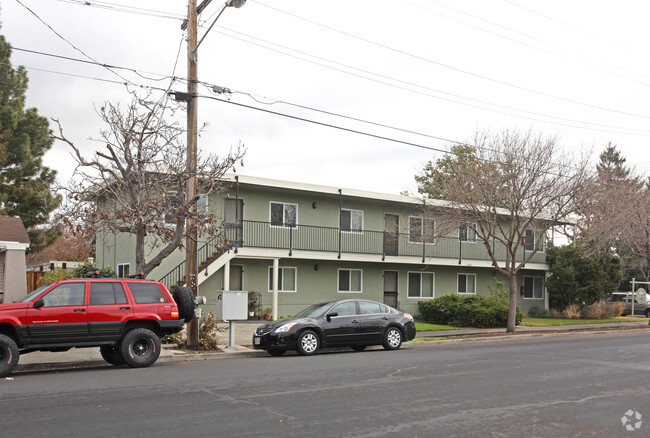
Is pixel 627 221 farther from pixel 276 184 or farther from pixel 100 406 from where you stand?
pixel 100 406

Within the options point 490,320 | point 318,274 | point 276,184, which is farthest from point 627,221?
point 276,184

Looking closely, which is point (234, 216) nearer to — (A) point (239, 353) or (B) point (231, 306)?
(B) point (231, 306)

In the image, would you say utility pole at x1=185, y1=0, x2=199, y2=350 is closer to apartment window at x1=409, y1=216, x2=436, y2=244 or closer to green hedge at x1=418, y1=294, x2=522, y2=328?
apartment window at x1=409, y1=216, x2=436, y2=244

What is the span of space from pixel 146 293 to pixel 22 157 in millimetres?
21768

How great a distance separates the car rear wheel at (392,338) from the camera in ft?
55.8

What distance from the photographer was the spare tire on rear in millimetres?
14125

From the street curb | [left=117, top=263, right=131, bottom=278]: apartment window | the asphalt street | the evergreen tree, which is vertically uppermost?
the evergreen tree

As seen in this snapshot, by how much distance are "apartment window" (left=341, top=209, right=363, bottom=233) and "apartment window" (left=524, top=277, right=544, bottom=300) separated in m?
12.3

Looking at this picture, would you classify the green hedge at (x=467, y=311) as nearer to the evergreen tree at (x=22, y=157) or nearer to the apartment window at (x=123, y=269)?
the apartment window at (x=123, y=269)

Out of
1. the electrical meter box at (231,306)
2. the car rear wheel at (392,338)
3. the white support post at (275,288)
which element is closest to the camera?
the electrical meter box at (231,306)

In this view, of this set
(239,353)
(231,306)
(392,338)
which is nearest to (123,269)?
(231,306)

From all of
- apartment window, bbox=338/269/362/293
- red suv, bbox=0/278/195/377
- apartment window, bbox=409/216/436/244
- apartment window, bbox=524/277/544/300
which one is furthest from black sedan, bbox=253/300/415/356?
apartment window, bbox=524/277/544/300

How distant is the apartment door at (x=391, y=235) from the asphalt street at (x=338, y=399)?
1464 centimetres

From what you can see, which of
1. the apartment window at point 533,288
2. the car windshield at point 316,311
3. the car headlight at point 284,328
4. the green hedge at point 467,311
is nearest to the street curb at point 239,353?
the car headlight at point 284,328
